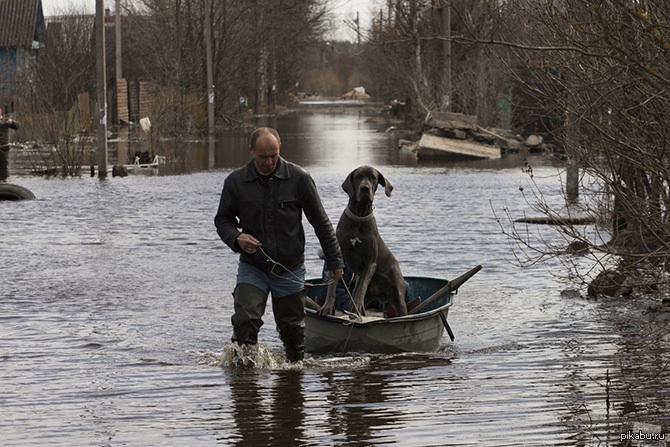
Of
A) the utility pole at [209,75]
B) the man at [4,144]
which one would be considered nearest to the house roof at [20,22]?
the utility pole at [209,75]

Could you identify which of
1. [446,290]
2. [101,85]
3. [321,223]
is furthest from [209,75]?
[321,223]

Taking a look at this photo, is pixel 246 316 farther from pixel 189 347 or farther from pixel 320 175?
pixel 320 175

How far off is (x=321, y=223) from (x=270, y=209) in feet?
1.34

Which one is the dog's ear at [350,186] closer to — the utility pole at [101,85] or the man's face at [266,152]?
the man's face at [266,152]

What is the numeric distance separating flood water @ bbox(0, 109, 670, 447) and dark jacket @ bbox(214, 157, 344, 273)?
3.29 feet

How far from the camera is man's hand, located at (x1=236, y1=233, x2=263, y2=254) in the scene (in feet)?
30.1

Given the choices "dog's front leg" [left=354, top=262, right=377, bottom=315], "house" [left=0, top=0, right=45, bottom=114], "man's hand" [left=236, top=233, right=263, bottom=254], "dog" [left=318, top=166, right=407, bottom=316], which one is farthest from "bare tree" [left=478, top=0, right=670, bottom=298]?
"house" [left=0, top=0, right=45, bottom=114]

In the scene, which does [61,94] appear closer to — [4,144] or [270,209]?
[4,144]

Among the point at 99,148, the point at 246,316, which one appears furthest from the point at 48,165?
the point at 246,316

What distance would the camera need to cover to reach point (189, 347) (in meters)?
11.7

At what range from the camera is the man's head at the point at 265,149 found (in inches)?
361

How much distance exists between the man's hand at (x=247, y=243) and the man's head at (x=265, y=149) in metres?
0.50

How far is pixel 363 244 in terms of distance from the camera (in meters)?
10.8

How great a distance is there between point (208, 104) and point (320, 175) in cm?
2055
